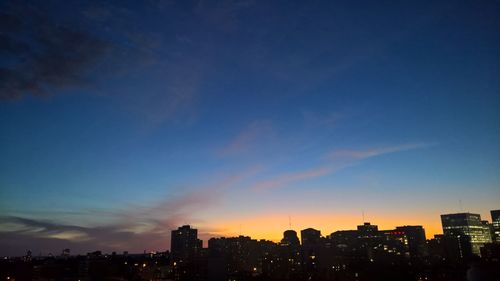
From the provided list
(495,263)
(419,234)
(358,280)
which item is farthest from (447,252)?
(358,280)

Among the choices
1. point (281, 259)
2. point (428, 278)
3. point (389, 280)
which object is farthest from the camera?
point (281, 259)

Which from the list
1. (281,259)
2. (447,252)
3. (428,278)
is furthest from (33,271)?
(447,252)

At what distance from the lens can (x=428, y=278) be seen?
283 feet

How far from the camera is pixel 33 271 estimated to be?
11281 centimetres

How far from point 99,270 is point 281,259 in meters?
62.0

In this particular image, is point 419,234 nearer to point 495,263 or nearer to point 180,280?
point 495,263

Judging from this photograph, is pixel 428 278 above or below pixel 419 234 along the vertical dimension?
below

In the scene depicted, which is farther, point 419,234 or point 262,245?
point 419,234

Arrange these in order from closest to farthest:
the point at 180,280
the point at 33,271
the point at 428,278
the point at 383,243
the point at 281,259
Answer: the point at 428,278 < the point at 180,280 < the point at 33,271 < the point at 281,259 < the point at 383,243

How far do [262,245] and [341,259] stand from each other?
61549 mm

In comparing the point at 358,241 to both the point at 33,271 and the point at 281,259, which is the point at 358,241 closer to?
the point at 281,259

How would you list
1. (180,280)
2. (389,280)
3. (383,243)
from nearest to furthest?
(389,280) → (180,280) → (383,243)

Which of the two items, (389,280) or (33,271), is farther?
(33,271)

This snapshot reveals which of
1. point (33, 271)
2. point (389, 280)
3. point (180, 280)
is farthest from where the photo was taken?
point (33, 271)
